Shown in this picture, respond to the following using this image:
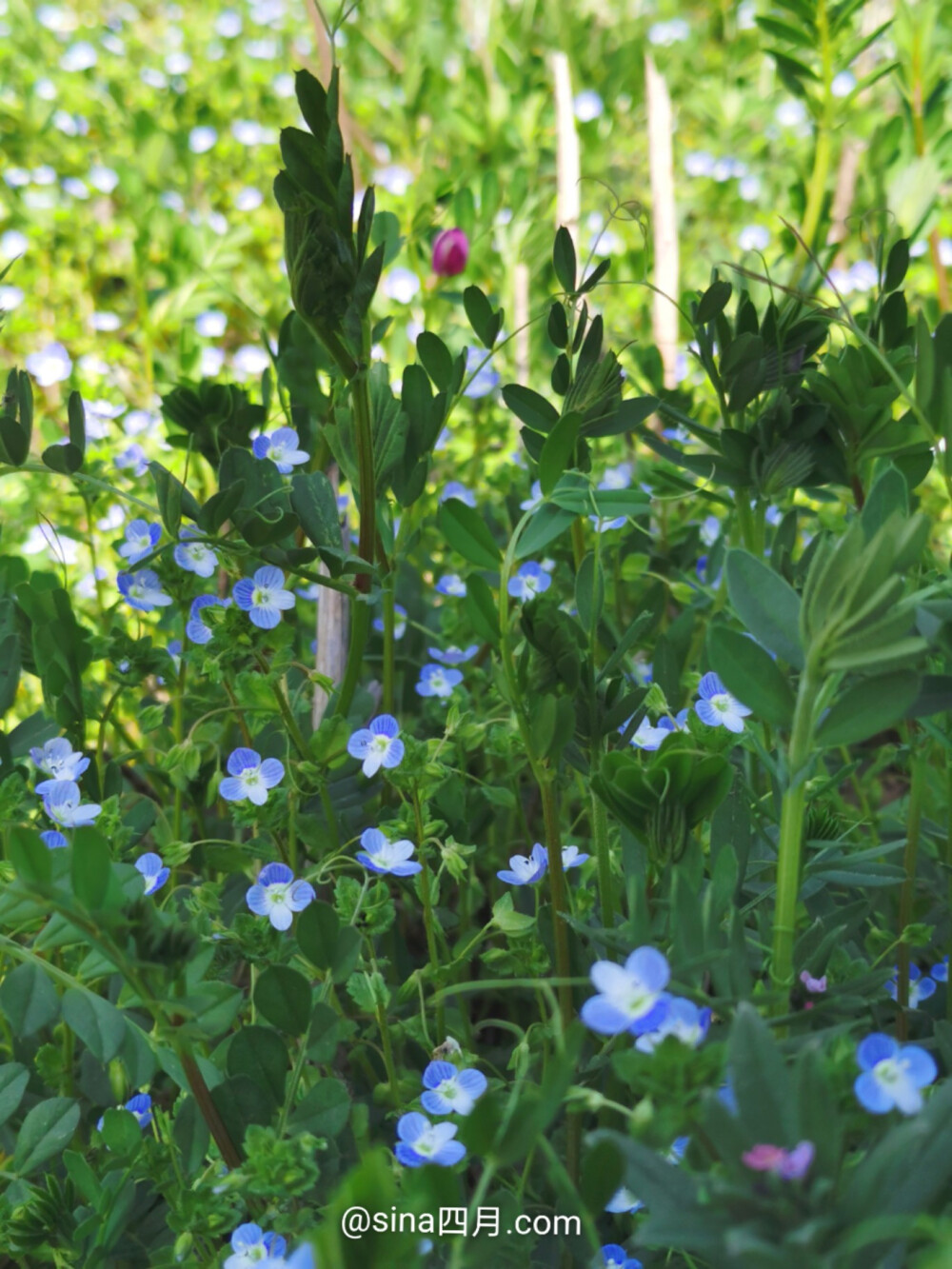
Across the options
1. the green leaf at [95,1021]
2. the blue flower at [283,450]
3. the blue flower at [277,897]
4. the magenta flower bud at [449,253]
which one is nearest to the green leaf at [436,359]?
the blue flower at [283,450]

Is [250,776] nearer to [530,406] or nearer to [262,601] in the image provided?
[262,601]

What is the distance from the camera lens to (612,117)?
2.26m

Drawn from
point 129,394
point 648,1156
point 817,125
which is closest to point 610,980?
point 648,1156

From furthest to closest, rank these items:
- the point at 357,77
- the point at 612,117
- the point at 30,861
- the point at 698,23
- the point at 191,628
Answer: the point at 698,23 → the point at 357,77 → the point at 612,117 → the point at 191,628 → the point at 30,861

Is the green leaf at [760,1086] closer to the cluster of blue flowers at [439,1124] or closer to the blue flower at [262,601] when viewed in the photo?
the cluster of blue flowers at [439,1124]

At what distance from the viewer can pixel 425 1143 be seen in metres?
0.56

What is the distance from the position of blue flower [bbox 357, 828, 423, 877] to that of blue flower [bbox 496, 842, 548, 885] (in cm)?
6

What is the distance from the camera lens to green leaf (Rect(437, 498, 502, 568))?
→ 749 mm

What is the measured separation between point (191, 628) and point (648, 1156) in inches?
19.3

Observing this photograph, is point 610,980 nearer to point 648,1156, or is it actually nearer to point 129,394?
point 648,1156

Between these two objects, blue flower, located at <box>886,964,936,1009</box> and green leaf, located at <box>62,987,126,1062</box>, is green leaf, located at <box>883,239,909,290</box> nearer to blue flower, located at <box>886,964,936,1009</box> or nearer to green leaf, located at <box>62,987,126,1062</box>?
blue flower, located at <box>886,964,936,1009</box>

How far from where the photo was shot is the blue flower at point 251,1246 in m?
0.53

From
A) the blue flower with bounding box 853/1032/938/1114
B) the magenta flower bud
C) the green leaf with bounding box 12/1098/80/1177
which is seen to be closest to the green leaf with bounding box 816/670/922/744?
the blue flower with bounding box 853/1032/938/1114

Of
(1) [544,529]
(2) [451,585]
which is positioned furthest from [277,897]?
(2) [451,585]
